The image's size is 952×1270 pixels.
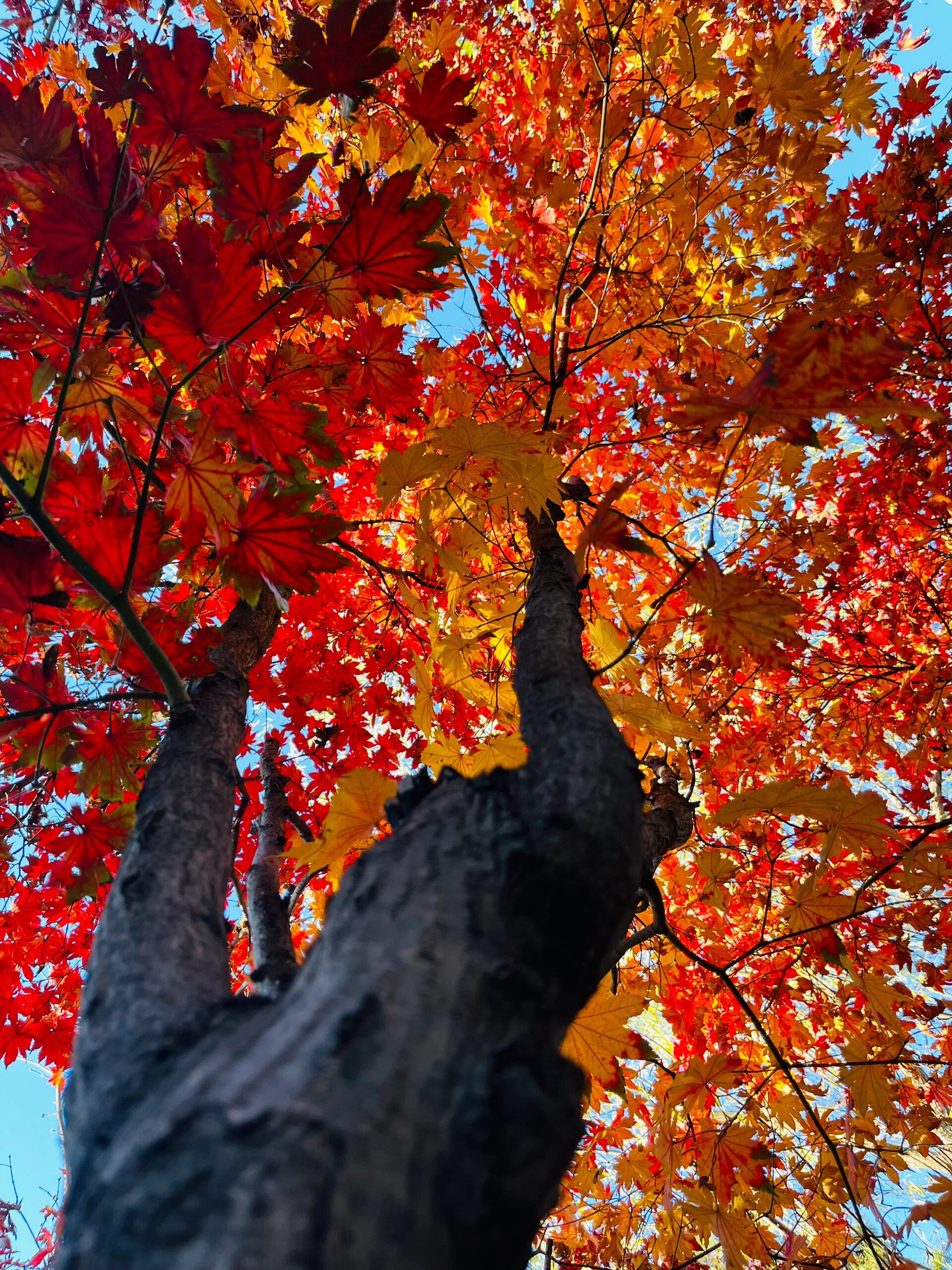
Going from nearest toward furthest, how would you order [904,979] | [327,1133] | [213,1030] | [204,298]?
1. [327,1133]
2. [213,1030]
3. [204,298]
4. [904,979]

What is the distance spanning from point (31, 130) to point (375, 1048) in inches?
64.2

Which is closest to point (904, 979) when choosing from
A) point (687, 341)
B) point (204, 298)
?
point (687, 341)

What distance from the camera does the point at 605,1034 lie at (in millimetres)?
1571

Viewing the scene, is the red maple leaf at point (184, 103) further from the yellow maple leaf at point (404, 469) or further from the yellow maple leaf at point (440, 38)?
the yellow maple leaf at point (440, 38)

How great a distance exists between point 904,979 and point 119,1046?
9609mm

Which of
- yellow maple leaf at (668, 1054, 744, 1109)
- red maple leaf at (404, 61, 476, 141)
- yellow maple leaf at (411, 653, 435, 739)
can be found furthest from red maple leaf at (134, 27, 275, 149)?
yellow maple leaf at (668, 1054, 744, 1109)

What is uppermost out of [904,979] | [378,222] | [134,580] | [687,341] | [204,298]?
[687,341]

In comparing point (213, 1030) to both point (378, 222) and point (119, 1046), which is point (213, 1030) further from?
point (378, 222)

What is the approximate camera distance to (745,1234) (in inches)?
106

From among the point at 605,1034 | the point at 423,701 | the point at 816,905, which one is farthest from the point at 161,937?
the point at 816,905

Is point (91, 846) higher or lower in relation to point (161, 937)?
higher

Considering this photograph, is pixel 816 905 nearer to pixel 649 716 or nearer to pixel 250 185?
pixel 649 716

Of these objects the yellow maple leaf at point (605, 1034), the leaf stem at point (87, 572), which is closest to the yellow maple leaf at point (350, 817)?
the leaf stem at point (87, 572)

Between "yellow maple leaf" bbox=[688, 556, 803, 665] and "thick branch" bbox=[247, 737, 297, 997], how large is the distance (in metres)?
0.87
